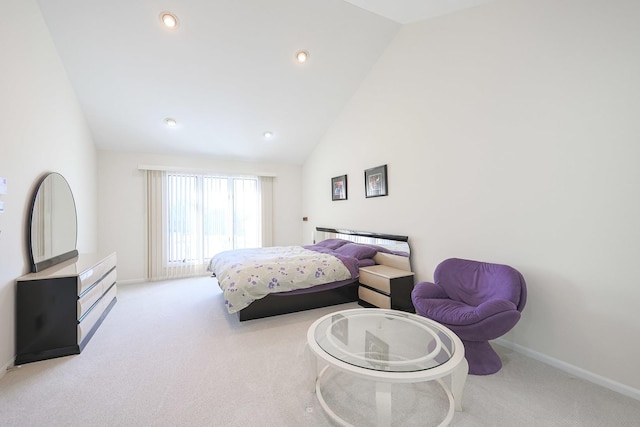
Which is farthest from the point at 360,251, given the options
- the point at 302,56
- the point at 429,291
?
the point at 302,56

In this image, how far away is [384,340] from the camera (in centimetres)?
188

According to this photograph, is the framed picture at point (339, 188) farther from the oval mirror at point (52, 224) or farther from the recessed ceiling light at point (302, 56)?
the oval mirror at point (52, 224)

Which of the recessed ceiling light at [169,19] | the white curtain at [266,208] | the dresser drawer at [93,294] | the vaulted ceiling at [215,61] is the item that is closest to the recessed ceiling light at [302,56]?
the vaulted ceiling at [215,61]

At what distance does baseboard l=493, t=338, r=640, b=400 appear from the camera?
1.71 metres

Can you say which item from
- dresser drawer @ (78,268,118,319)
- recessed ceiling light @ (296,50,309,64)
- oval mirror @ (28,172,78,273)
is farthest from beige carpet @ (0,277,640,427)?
recessed ceiling light @ (296,50,309,64)

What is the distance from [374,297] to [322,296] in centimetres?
64

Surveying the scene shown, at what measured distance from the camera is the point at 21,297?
2090 mm

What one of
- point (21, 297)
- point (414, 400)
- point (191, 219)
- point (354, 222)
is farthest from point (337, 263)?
point (191, 219)

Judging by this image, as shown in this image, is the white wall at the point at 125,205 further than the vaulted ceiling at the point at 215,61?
Yes

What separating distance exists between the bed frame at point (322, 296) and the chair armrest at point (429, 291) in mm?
713

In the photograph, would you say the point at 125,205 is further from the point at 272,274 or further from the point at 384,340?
the point at 384,340

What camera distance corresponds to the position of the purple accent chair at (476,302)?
1853mm

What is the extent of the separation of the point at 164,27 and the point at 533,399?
14.8ft

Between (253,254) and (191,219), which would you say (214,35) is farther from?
(191,219)
